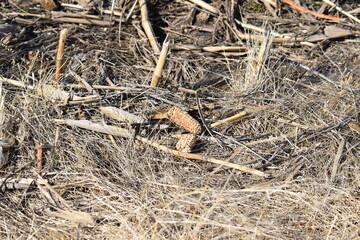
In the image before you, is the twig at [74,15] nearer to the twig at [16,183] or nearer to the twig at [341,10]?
the twig at [16,183]

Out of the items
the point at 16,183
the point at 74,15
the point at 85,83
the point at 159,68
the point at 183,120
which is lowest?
the point at 16,183

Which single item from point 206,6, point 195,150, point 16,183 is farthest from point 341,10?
point 16,183

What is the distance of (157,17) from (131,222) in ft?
7.21

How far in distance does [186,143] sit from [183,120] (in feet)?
0.54

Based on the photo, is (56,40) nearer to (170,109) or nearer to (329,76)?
(170,109)

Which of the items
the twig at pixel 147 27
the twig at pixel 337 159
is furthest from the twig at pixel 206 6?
the twig at pixel 337 159

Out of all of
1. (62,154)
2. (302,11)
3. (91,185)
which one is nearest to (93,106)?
(62,154)

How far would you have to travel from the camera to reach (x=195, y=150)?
3.21m

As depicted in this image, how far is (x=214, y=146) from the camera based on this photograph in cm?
323

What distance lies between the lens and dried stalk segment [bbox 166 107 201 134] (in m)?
3.18

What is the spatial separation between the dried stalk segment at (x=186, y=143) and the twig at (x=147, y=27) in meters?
0.97

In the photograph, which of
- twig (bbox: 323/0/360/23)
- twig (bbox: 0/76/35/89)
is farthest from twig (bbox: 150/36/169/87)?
twig (bbox: 323/0/360/23)

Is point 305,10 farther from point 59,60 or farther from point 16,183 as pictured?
point 16,183

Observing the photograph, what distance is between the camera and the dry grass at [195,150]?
269 centimetres
